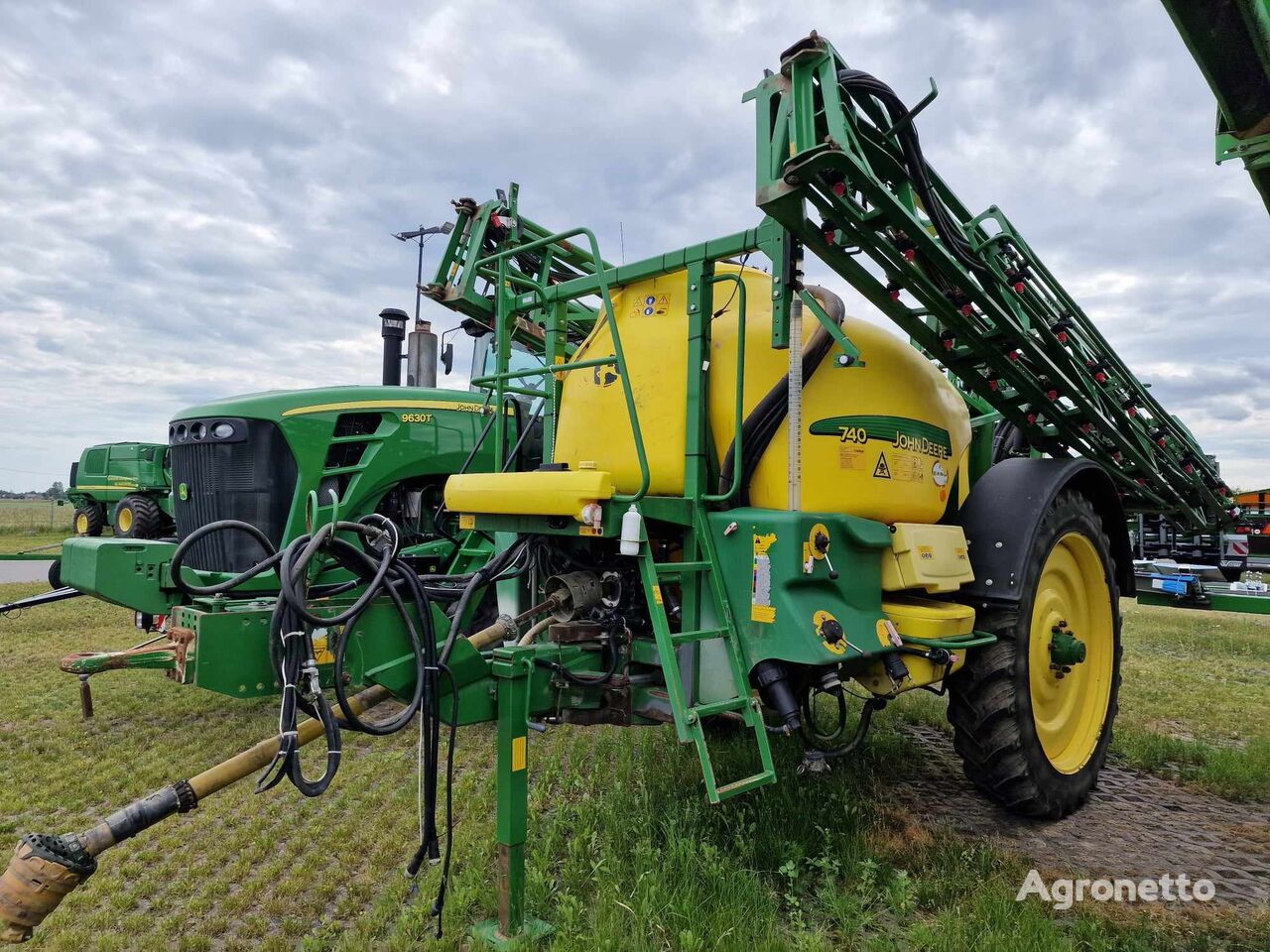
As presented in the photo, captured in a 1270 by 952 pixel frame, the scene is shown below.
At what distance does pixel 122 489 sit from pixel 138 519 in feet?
10.9

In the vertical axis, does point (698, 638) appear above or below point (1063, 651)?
above

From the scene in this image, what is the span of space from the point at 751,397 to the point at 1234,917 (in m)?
2.54

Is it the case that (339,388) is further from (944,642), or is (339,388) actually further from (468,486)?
(944,642)

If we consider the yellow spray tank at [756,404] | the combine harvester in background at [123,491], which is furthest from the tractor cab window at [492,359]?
the combine harvester in background at [123,491]

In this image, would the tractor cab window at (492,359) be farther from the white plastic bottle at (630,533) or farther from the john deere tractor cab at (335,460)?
the white plastic bottle at (630,533)

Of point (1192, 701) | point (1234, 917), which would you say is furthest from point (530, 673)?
point (1192, 701)

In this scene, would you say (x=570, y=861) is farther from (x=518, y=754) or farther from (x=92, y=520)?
(x=92, y=520)

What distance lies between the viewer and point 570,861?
3.05 m

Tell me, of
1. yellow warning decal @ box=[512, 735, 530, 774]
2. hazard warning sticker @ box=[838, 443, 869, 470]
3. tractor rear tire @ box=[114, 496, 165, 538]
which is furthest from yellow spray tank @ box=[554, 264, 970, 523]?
tractor rear tire @ box=[114, 496, 165, 538]

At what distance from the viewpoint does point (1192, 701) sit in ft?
19.0

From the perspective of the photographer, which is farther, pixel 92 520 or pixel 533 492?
pixel 92 520

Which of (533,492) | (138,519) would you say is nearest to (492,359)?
(533,492)

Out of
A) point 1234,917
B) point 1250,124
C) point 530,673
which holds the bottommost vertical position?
point 1234,917

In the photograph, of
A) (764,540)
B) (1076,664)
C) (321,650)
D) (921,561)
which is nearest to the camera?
(321,650)
